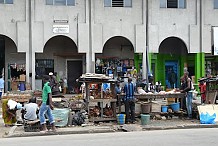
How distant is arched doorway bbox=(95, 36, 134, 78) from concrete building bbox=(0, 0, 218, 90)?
8cm

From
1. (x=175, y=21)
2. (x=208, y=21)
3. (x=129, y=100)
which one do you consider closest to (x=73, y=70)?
(x=175, y=21)

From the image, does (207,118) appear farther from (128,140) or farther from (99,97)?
(128,140)

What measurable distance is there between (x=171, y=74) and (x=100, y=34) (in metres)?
8.29

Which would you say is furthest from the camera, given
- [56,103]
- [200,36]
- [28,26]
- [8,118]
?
[200,36]

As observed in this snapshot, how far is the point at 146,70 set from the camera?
30250mm

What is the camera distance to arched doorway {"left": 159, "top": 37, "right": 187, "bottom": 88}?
3425 cm

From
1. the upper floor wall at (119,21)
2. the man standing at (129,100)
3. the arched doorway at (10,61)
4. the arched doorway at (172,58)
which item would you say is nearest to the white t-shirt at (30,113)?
the man standing at (129,100)

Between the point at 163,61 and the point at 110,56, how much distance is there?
15.5ft

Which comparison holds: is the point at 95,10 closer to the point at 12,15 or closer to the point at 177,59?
the point at 12,15

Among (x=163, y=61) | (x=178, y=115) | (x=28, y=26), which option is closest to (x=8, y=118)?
(x=178, y=115)

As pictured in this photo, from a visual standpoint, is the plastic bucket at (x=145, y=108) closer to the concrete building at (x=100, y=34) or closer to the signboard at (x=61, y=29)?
the concrete building at (x=100, y=34)

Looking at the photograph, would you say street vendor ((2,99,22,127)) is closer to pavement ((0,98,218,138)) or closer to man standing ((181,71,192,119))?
pavement ((0,98,218,138))

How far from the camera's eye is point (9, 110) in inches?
638

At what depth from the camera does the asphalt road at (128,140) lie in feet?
38.1
